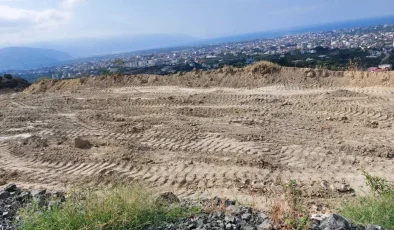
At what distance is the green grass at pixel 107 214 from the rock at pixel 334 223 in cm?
137

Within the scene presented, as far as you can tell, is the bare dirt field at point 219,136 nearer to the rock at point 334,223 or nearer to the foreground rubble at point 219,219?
the foreground rubble at point 219,219

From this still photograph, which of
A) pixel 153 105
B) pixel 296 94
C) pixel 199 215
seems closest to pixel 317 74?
pixel 296 94

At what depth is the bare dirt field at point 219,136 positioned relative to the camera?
23.4 ft

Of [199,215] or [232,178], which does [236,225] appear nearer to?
[199,215]

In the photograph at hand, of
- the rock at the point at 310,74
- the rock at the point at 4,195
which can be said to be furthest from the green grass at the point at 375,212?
the rock at the point at 310,74

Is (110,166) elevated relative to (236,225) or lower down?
lower down

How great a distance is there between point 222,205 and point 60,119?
780 centimetres

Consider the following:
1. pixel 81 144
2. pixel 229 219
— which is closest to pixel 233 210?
pixel 229 219

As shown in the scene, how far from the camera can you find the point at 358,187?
261 inches

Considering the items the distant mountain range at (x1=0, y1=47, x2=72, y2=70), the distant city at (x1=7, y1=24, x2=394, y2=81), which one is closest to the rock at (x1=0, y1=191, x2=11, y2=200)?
the distant city at (x1=7, y1=24, x2=394, y2=81)

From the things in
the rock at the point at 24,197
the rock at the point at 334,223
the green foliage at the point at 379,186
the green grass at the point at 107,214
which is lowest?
the green foliage at the point at 379,186

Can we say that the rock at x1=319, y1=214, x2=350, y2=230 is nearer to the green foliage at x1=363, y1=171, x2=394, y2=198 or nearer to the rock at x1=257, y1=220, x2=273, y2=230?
the rock at x1=257, y1=220, x2=273, y2=230

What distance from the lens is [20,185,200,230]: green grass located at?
4.06 metres

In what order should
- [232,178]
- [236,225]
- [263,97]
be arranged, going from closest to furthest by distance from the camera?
1. [236,225]
2. [232,178]
3. [263,97]
